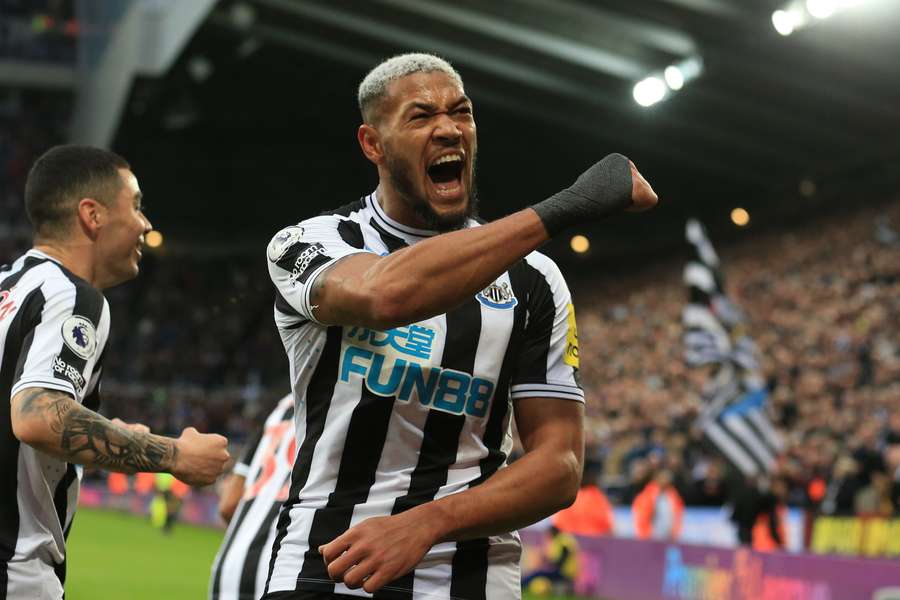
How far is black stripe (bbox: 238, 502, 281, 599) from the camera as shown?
466 cm

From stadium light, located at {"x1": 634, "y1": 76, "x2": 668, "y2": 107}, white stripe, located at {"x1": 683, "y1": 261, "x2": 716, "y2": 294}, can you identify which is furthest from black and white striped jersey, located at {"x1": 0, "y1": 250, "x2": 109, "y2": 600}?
stadium light, located at {"x1": 634, "y1": 76, "x2": 668, "y2": 107}

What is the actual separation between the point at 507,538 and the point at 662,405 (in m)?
18.7

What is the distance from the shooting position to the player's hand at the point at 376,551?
286 cm

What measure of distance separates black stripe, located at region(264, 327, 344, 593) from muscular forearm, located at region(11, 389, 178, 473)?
57cm

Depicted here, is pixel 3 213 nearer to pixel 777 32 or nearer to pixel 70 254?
pixel 777 32

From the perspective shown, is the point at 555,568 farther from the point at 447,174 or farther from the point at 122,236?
the point at 447,174

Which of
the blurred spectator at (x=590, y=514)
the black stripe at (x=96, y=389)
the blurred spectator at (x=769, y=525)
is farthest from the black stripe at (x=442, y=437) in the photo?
the blurred spectator at (x=590, y=514)

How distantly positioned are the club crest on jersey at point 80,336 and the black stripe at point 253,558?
1.28m

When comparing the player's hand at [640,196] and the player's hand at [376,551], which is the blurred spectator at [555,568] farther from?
the player's hand at [640,196]

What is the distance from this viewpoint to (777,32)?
22.1 meters

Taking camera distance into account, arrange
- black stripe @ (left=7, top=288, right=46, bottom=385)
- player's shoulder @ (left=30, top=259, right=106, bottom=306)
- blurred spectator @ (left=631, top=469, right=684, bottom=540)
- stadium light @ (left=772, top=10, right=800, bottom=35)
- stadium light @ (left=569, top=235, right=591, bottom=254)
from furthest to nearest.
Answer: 1. stadium light @ (left=569, top=235, right=591, bottom=254)
2. stadium light @ (left=772, top=10, right=800, bottom=35)
3. blurred spectator @ (left=631, top=469, right=684, bottom=540)
4. player's shoulder @ (left=30, top=259, right=106, bottom=306)
5. black stripe @ (left=7, top=288, right=46, bottom=385)

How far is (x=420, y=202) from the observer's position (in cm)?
321

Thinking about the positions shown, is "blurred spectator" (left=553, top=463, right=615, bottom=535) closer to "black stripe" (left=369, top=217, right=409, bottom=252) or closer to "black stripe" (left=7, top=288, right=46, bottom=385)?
"black stripe" (left=7, top=288, right=46, bottom=385)

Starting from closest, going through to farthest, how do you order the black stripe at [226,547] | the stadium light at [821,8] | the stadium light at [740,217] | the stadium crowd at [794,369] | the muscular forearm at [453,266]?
1. the muscular forearm at [453,266]
2. the black stripe at [226,547]
3. the stadium crowd at [794,369]
4. the stadium light at [821,8]
5. the stadium light at [740,217]
